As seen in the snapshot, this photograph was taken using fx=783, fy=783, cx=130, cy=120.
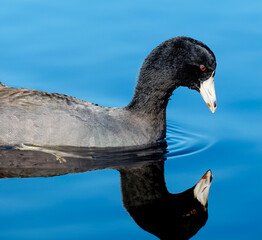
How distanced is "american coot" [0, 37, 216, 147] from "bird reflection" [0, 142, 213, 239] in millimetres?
137

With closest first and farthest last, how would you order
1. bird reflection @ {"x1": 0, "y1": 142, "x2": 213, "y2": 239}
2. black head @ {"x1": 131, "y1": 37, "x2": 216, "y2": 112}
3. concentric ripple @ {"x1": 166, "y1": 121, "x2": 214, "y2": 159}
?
bird reflection @ {"x1": 0, "y1": 142, "x2": 213, "y2": 239}, black head @ {"x1": 131, "y1": 37, "x2": 216, "y2": 112}, concentric ripple @ {"x1": 166, "y1": 121, "x2": 214, "y2": 159}

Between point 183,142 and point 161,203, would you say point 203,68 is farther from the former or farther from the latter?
point 161,203

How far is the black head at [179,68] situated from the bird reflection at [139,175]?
81 cm

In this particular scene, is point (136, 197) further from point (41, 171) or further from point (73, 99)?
point (73, 99)

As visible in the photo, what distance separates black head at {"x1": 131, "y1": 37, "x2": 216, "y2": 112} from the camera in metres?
9.46

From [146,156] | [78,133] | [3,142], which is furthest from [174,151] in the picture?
[3,142]

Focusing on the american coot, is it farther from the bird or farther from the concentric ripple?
the bird

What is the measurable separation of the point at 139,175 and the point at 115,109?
4.02 ft

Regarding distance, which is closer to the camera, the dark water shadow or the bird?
the bird

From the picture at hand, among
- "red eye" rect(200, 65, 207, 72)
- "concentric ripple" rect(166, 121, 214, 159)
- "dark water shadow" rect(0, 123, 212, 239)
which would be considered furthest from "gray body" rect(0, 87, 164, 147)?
"red eye" rect(200, 65, 207, 72)

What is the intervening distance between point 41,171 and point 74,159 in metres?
0.50

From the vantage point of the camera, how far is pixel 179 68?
9578 millimetres

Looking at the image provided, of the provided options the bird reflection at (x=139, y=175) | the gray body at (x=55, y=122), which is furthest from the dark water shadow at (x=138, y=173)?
the gray body at (x=55, y=122)

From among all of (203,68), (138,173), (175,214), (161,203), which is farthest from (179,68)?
(175,214)
